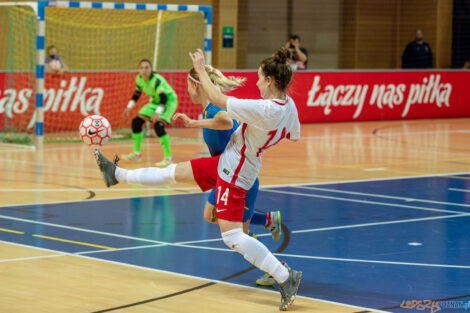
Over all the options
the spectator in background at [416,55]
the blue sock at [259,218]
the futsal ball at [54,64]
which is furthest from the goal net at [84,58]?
the blue sock at [259,218]

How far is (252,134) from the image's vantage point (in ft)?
20.5

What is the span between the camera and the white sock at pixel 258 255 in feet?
20.2

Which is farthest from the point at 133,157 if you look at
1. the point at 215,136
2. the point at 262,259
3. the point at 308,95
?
the point at 262,259

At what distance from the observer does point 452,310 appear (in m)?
6.02

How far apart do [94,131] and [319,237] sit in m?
2.72

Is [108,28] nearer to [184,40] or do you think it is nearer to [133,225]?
[184,40]

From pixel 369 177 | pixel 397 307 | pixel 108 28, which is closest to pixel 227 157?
pixel 397 307

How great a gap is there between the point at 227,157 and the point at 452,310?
1921mm

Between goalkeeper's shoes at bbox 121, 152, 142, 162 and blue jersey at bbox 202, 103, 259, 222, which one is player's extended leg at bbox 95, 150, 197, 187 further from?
goalkeeper's shoes at bbox 121, 152, 142, 162

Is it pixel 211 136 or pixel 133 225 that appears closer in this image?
pixel 211 136

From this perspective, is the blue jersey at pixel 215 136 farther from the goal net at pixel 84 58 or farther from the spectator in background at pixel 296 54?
the spectator in background at pixel 296 54

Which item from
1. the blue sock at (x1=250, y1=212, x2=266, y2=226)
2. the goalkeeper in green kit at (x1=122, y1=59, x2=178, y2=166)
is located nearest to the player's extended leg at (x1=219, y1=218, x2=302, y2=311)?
the blue sock at (x1=250, y1=212, x2=266, y2=226)

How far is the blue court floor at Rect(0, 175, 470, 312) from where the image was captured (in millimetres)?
6879

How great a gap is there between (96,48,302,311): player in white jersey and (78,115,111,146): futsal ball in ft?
4.24
